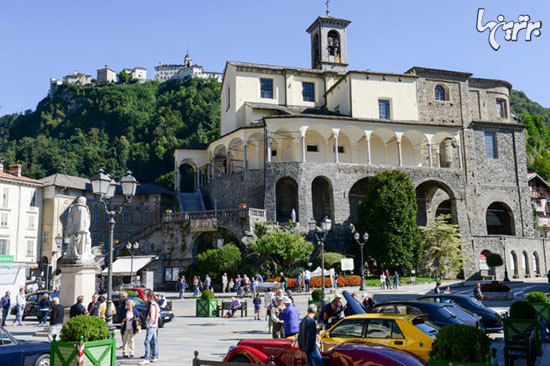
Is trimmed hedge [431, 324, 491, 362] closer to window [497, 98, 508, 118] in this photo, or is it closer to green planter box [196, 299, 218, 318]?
green planter box [196, 299, 218, 318]

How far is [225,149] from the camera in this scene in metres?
50.1

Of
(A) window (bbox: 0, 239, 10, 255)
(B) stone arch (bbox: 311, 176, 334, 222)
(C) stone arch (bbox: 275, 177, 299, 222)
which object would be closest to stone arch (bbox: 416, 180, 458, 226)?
(B) stone arch (bbox: 311, 176, 334, 222)

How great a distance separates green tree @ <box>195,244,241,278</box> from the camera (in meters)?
36.3

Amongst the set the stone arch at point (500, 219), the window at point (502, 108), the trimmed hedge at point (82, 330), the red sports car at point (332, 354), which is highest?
the window at point (502, 108)

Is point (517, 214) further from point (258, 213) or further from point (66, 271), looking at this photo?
point (66, 271)

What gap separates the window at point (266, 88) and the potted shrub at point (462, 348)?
44.3m

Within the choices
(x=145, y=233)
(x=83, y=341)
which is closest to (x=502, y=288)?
(x=83, y=341)

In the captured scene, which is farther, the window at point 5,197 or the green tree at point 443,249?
the window at point 5,197

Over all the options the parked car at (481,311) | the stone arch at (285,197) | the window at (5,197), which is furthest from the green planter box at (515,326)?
the window at (5,197)

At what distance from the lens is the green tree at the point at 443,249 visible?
137ft

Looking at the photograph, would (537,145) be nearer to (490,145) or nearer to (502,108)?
(502,108)

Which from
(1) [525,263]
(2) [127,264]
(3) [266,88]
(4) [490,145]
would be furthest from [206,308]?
(4) [490,145]

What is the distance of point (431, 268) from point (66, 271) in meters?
32.9

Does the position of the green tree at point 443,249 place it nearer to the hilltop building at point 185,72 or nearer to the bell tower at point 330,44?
the bell tower at point 330,44
